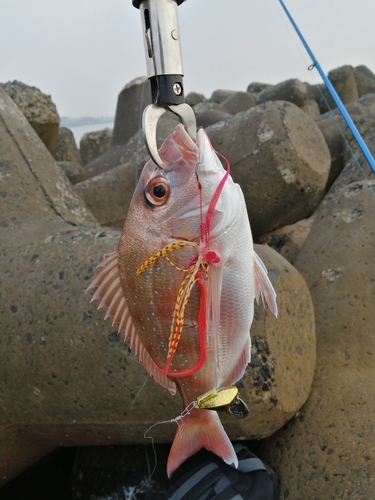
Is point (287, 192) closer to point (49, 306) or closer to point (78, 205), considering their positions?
point (78, 205)

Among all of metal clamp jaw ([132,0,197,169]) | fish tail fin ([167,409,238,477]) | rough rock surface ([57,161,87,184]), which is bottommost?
fish tail fin ([167,409,238,477])

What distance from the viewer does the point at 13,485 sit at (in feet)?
7.03

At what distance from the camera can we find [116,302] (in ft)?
3.12

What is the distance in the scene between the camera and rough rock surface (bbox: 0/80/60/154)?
4105 millimetres

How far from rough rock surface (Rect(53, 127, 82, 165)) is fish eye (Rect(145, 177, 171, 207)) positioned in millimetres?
5322

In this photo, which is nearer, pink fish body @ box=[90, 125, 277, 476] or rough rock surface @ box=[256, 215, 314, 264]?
pink fish body @ box=[90, 125, 277, 476]

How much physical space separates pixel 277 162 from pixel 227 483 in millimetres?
1570

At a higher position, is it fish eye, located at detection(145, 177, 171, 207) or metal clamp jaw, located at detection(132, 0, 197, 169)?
metal clamp jaw, located at detection(132, 0, 197, 169)

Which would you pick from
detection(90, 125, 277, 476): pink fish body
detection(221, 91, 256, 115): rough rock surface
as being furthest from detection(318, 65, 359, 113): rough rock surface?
detection(90, 125, 277, 476): pink fish body

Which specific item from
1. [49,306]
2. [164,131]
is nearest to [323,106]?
[164,131]

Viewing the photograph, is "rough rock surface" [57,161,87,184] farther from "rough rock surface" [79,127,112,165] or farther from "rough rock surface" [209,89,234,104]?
"rough rock surface" [209,89,234,104]

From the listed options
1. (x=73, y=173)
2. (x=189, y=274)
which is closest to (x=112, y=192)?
(x=73, y=173)

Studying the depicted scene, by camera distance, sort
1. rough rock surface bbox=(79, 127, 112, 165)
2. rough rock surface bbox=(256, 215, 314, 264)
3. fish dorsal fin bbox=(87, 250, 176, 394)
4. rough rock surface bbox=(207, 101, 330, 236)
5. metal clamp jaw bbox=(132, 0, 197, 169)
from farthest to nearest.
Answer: rough rock surface bbox=(79, 127, 112, 165)
rough rock surface bbox=(256, 215, 314, 264)
rough rock surface bbox=(207, 101, 330, 236)
fish dorsal fin bbox=(87, 250, 176, 394)
metal clamp jaw bbox=(132, 0, 197, 169)

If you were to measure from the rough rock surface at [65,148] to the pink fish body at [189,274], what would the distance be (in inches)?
209
